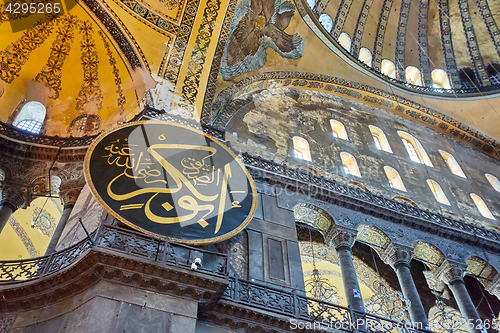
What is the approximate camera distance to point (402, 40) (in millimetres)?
14742

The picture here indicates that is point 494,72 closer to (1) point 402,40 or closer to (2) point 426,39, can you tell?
(2) point 426,39

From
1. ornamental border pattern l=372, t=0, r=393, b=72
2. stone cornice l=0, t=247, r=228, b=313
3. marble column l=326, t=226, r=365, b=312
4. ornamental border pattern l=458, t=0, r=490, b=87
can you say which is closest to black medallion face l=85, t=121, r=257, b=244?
stone cornice l=0, t=247, r=228, b=313

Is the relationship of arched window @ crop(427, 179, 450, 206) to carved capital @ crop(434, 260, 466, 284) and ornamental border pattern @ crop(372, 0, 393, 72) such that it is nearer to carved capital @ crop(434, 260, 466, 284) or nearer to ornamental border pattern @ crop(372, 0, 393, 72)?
carved capital @ crop(434, 260, 466, 284)

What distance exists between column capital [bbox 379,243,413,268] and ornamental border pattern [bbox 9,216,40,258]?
22.6 ft

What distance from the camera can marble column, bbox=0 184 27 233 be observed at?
6781 millimetres

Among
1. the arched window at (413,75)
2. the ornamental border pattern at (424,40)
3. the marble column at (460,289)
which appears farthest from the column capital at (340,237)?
the ornamental border pattern at (424,40)

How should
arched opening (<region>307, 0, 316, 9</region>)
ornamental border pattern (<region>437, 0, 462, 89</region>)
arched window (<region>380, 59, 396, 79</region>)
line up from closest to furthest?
arched opening (<region>307, 0, 316, 9</region>)
arched window (<region>380, 59, 396, 79</region>)
ornamental border pattern (<region>437, 0, 462, 89</region>)

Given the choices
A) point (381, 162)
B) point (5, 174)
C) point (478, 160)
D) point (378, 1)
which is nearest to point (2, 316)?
point (5, 174)

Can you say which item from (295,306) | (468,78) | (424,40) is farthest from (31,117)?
(468,78)

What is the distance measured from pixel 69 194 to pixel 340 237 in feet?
14.5

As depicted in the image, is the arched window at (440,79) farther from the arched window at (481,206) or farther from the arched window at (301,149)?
the arched window at (301,149)

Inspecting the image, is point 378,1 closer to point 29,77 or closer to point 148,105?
point 148,105

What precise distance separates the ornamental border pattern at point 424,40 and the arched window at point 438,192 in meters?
4.99

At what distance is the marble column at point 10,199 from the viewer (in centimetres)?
678
